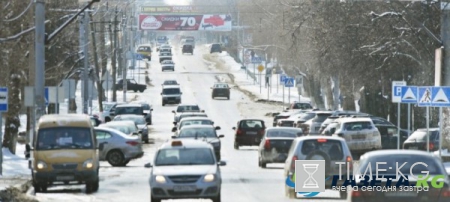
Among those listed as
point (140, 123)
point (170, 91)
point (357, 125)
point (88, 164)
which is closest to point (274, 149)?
point (357, 125)

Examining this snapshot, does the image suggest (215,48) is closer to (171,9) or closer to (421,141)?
(171,9)

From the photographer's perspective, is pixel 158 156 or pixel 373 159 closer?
pixel 373 159

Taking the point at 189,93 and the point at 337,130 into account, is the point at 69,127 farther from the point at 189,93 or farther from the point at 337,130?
the point at 189,93

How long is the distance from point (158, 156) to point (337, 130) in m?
20.8

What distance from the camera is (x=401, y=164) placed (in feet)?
67.2

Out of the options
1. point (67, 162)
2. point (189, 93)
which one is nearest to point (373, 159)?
point (67, 162)

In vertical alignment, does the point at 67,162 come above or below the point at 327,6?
below

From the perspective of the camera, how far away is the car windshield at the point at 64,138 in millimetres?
31047

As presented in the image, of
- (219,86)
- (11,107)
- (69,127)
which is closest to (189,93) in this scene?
(219,86)

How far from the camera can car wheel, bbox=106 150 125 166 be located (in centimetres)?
4225

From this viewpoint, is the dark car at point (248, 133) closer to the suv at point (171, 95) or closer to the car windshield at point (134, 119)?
the car windshield at point (134, 119)

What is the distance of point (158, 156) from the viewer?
86.4 feet

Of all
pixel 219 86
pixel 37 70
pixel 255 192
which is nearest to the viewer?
pixel 255 192

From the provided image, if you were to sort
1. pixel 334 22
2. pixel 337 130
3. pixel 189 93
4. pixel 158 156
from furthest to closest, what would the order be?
pixel 189 93
pixel 334 22
pixel 337 130
pixel 158 156
